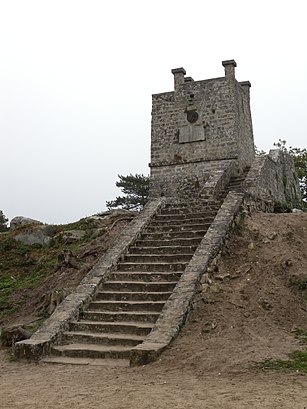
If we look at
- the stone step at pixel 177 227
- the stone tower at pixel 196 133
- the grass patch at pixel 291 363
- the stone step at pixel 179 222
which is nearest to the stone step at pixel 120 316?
the grass patch at pixel 291 363

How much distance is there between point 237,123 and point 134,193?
1617cm

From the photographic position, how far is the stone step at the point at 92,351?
6.77 meters

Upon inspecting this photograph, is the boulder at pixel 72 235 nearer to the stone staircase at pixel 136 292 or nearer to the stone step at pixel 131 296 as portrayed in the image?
the stone staircase at pixel 136 292

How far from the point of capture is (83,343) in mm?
7406

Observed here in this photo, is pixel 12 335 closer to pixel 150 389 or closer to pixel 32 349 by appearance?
pixel 32 349

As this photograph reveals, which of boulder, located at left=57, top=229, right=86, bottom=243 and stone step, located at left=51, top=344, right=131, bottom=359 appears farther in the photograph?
boulder, located at left=57, top=229, right=86, bottom=243

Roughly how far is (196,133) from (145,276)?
860cm

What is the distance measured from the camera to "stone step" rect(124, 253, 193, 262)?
9.43 metres

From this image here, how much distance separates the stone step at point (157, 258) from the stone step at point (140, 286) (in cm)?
87

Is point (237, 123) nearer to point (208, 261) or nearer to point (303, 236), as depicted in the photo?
point (303, 236)

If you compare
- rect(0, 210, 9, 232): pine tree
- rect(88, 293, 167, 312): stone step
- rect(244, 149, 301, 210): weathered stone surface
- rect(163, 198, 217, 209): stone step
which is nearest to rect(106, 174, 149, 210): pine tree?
rect(0, 210, 9, 232): pine tree

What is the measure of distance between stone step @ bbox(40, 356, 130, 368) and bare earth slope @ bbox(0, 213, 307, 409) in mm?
167

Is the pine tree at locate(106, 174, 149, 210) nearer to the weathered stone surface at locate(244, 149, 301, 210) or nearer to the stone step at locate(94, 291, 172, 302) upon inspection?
the weathered stone surface at locate(244, 149, 301, 210)

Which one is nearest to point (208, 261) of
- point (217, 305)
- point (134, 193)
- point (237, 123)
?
point (217, 305)
